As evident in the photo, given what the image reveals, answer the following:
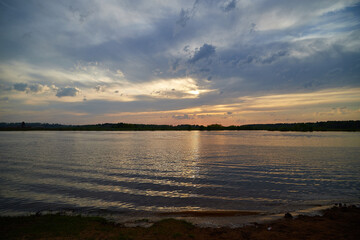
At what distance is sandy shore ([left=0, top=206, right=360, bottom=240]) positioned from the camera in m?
10.3

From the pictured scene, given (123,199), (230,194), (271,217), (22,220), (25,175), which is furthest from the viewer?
(25,175)

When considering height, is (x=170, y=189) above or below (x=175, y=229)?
below

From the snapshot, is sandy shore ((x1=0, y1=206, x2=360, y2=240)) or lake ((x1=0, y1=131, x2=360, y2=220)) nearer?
sandy shore ((x1=0, y1=206, x2=360, y2=240))

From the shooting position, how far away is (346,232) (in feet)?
34.0

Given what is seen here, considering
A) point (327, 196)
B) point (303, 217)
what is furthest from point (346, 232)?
point (327, 196)

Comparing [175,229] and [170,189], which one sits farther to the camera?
[170,189]

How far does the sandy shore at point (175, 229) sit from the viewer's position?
33.9ft

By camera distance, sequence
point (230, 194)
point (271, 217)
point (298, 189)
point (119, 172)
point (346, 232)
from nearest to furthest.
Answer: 1. point (346, 232)
2. point (271, 217)
3. point (230, 194)
4. point (298, 189)
5. point (119, 172)

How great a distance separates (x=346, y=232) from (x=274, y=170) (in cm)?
1950

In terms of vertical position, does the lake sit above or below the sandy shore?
below

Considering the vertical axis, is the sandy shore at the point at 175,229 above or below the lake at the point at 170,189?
above

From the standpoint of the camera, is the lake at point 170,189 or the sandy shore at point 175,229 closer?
the sandy shore at point 175,229

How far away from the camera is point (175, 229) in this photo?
1130cm

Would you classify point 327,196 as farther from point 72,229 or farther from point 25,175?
point 25,175
